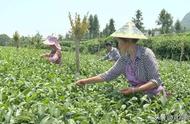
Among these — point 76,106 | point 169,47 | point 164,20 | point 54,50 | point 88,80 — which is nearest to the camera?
point 76,106

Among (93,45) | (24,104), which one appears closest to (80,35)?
(24,104)

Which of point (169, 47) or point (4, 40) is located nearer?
point (169, 47)

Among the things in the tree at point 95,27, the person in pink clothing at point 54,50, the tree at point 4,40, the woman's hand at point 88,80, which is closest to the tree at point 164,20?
A: the tree at point 95,27

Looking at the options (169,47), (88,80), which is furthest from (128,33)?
(169,47)

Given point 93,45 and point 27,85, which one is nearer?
point 27,85

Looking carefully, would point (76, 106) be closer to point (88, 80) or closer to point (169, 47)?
point (88, 80)

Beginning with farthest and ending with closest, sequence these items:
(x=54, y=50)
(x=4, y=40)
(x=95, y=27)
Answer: (x=4, y=40) < (x=95, y=27) < (x=54, y=50)

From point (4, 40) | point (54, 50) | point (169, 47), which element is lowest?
point (4, 40)

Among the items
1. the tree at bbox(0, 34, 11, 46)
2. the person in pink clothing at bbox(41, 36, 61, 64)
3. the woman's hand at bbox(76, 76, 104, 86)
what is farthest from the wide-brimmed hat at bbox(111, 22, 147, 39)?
the tree at bbox(0, 34, 11, 46)

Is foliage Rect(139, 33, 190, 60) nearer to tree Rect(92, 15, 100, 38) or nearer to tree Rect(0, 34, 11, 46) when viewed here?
tree Rect(0, 34, 11, 46)

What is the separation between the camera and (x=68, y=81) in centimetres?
539

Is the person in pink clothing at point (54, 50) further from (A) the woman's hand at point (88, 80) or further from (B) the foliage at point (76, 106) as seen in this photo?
(A) the woman's hand at point (88, 80)

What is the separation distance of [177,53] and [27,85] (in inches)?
1381

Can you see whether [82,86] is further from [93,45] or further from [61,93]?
[93,45]
